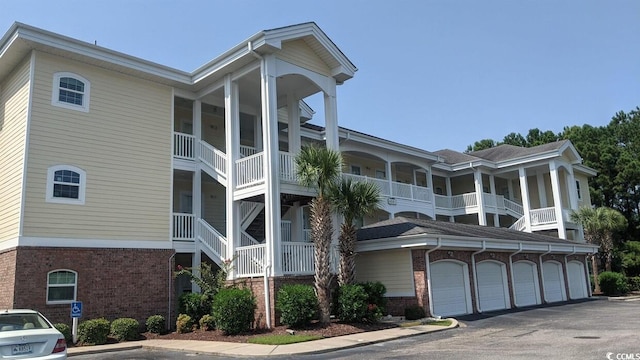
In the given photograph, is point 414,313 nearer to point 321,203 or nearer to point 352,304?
point 352,304

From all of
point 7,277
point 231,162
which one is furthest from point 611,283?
point 7,277

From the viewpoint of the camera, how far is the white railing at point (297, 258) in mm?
17781

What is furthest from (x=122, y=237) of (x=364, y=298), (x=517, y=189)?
(x=517, y=189)

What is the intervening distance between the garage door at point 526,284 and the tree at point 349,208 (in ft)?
33.5

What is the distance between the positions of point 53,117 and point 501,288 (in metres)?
19.5

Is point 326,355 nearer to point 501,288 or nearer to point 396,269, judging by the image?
point 396,269

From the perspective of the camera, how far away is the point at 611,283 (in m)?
32.2

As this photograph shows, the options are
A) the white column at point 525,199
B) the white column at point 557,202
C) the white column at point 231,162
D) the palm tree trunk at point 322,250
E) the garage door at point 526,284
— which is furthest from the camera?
the white column at point 525,199

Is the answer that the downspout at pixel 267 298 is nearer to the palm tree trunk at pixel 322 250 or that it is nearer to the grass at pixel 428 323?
the palm tree trunk at pixel 322 250

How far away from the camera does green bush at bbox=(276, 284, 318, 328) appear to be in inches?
632

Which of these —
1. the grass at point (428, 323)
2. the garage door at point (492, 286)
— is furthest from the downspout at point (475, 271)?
the grass at point (428, 323)

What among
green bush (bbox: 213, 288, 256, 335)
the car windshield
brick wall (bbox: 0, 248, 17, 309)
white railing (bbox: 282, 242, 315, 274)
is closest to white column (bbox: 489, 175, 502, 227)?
white railing (bbox: 282, 242, 315, 274)

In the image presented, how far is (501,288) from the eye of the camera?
76.3 ft

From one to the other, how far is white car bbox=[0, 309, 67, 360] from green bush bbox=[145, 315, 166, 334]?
25.7ft
